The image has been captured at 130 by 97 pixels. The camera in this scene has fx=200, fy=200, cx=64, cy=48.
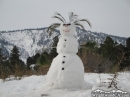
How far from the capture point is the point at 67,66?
5.00 m

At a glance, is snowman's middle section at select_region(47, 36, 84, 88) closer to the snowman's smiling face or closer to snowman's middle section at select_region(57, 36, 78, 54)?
snowman's middle section at select_region(57, 36, 78, 54)

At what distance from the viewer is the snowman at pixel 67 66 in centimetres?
494

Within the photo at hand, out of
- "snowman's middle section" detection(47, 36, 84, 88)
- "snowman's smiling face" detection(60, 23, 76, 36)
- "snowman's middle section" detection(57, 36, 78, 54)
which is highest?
"snowman's smiling face" detection(60, 23, 76, 36)

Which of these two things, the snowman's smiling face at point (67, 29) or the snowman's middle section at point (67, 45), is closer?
the snowman's middle section at point (67, 45)

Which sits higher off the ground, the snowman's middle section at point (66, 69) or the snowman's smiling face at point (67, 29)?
the snowman's smiling face at point (67, 29)

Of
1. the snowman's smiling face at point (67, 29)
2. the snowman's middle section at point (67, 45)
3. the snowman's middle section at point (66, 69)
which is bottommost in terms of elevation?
the snowman's middle section at point (66, 69)

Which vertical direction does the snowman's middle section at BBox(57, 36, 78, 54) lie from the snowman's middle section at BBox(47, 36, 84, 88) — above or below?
above

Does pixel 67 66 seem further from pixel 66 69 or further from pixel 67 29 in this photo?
pixel 67 29

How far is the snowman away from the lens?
194 inches

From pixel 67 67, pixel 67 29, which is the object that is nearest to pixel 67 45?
pixel 67 29

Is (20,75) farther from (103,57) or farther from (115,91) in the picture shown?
(103,57)

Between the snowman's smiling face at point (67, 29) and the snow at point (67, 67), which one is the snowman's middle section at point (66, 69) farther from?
the snowman's smiling face at point (67, 29)

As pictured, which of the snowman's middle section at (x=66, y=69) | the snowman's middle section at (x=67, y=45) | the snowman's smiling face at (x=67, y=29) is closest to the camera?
the snowman's middle section at (x=66, y=69)

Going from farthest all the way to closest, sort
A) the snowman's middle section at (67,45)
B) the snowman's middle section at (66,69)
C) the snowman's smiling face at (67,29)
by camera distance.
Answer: the snowman's smiling face at (67,29), the snowman's middle section at (67,45), the snowman's middle section at (66,69)
